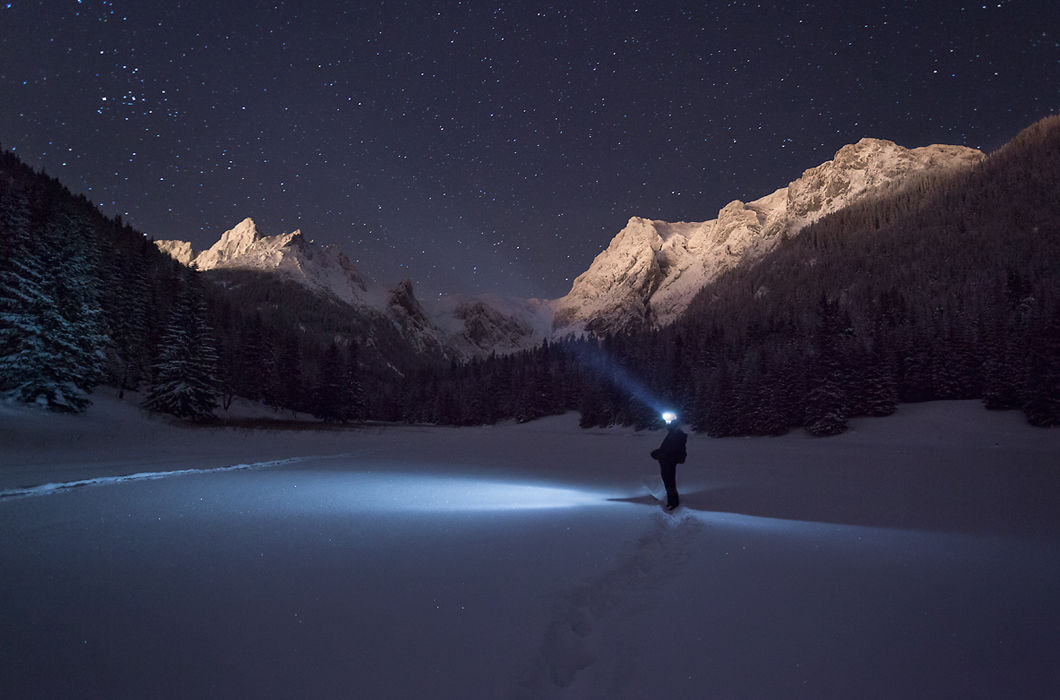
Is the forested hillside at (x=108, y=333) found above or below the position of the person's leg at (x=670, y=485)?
above

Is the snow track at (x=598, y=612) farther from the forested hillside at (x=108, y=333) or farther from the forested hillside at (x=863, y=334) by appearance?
the forested hillside at (x=863, y=334)

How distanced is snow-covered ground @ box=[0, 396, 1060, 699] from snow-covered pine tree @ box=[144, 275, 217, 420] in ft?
89.9

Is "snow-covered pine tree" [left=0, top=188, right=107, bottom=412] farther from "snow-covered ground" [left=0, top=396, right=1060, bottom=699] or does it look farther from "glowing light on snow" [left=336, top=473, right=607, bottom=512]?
"glowing light on snow" [left=336, top=473, right=607, bottom=512]

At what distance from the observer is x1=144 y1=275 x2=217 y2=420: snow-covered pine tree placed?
31.9m

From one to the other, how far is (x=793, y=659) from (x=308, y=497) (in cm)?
825

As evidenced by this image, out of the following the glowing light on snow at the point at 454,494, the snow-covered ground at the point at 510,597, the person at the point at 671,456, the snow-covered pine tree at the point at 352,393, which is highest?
the snow-covered pine tree at the point at 352,393

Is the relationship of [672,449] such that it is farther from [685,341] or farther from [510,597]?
[685,341]

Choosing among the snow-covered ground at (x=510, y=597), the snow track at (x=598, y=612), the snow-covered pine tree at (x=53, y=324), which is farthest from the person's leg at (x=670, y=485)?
the snow-covered pine tree at (x=53, y=324)

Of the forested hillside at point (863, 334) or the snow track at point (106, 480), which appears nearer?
the snow track at point (106, 480)

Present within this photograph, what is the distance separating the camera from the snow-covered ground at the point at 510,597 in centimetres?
260

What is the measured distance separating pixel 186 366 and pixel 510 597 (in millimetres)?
38085

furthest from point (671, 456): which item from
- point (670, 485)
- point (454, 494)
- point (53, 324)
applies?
point (53, 324)

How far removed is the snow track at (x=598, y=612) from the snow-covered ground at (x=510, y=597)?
0.9 inches

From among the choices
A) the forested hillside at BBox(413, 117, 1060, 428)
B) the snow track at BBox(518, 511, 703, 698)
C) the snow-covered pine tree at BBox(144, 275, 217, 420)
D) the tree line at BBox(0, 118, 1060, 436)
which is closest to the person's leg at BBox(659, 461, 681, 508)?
the snow track at BBox(518, 511, 703, 698)
